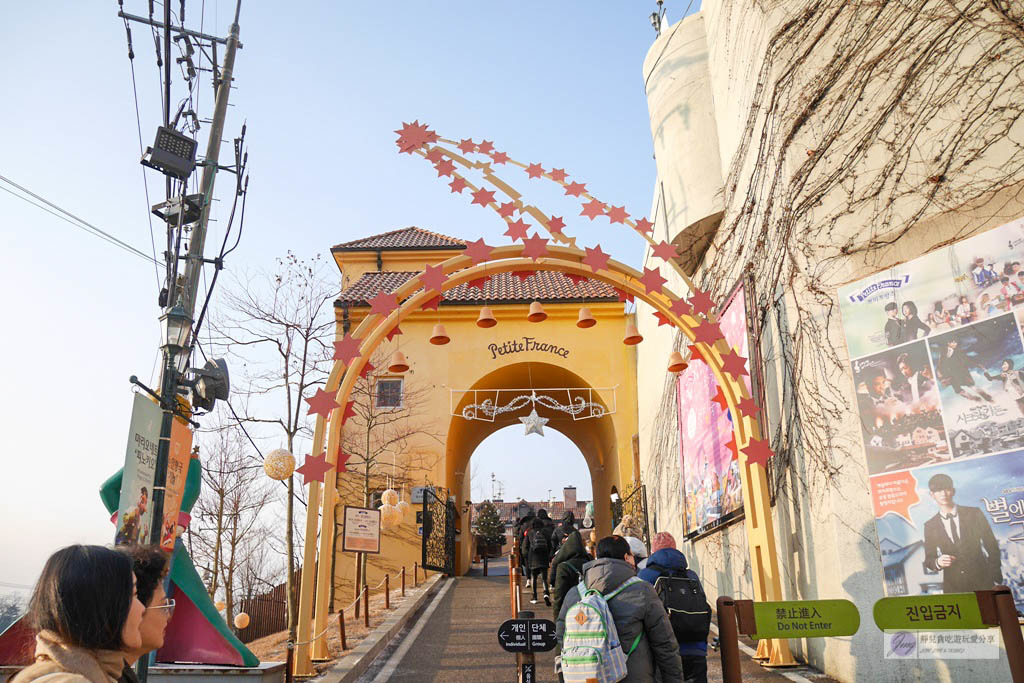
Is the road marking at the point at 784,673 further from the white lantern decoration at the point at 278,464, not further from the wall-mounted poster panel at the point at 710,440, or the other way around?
the white lantern decoration at the point at 278,464

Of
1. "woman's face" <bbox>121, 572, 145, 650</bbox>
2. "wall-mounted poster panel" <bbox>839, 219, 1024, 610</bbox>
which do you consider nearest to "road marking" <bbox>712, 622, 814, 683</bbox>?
"wall-mounted poster panel" <bbox>839, 219, 1024, 610</bbox>

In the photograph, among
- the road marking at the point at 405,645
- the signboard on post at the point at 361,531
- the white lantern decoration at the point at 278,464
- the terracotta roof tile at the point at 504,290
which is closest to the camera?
the road marking at the point at 405,645

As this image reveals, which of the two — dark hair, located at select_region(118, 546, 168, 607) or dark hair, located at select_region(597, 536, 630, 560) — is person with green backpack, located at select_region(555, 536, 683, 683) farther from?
dark hair, located at select_region(118, 546, 168, 607)

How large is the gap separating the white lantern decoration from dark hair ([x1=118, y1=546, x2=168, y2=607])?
9305mm

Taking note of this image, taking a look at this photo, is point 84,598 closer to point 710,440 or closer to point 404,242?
point 710,440

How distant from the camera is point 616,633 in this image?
480cm

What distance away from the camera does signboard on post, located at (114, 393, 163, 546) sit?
652 cm

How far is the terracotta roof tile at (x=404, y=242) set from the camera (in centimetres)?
2492

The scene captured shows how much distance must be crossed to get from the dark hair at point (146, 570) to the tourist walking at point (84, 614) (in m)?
0.39

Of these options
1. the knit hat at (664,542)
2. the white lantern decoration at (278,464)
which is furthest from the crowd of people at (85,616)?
the white lantern decoration at (278,464)

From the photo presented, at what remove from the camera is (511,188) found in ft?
35.4

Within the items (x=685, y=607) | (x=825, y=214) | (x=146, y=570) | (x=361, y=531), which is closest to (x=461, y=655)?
(x=361, y=531)

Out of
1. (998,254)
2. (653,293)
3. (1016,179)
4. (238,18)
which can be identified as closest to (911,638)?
(998,254)

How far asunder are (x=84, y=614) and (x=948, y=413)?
707 centimetres
